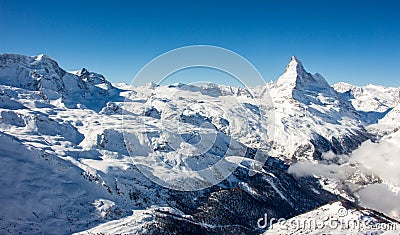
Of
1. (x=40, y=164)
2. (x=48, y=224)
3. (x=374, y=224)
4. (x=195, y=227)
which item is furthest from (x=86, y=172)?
(x=374, y=224)

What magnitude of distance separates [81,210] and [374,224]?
125m

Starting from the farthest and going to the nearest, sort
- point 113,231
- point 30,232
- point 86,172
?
point 86,172 < point 113,231 < point 30,232

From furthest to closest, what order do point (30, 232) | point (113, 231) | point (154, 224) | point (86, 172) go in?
1. point (86, 172)
2. point (154, 224)
3. point (113, 231)
4. point (30, 232)

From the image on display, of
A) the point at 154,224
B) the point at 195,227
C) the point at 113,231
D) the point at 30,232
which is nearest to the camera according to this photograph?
the point at 30,232

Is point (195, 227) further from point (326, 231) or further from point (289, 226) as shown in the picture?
point (326, 231)

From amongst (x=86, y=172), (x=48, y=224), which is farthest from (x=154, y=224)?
(x=86, y=172)

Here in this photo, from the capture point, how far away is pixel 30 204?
156 m

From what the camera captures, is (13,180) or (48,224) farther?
(13,180)

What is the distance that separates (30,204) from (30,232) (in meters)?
18.5

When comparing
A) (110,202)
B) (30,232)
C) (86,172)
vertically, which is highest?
(86,172)

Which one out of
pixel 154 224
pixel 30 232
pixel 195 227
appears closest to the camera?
pixel 30 232

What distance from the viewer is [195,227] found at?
17975 centimetres

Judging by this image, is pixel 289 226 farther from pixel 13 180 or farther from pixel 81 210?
pixel 13 180

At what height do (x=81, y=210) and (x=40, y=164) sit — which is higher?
(x=40, y=164)
